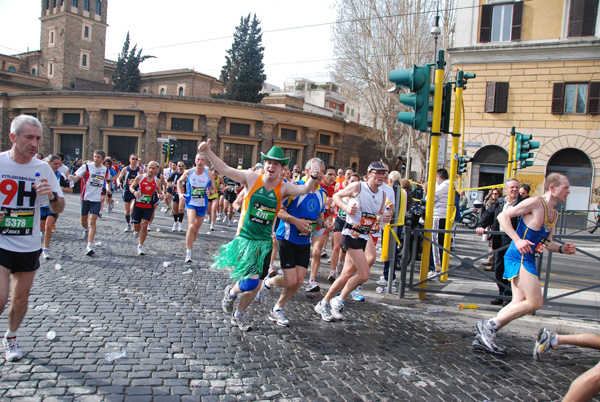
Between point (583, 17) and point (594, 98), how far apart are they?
3856 millimetres

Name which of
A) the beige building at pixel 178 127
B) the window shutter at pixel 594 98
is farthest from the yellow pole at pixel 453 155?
the beige building at pixel 178 127

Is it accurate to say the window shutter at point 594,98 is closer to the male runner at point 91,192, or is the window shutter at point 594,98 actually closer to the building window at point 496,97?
the building window at point 496,97

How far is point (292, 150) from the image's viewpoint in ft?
129

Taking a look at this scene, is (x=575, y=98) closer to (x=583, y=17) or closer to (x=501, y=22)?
(x=583, y=17)

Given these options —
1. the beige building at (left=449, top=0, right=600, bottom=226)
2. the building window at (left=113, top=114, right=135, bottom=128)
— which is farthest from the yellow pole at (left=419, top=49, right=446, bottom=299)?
the building window at (left=113, top=114, right=135, bottom=128)

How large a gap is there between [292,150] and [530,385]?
36264 millimetres

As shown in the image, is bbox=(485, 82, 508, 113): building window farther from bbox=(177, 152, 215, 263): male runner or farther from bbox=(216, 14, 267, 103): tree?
bbox=(216, 14, 267, 103): tree

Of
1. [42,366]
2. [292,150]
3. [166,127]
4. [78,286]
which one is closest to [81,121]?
[166,127]

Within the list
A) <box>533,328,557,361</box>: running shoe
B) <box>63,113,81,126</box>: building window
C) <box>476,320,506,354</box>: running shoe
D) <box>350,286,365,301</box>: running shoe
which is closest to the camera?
<box>533,328,557,361</box>: running shoe

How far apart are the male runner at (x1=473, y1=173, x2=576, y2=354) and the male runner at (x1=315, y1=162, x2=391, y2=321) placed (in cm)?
154

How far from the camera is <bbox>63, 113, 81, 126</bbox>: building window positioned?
130ft

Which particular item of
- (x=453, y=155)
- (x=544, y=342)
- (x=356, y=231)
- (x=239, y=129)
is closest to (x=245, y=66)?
(x=239, y=129)

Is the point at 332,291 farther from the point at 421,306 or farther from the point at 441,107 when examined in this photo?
the point at 441,107

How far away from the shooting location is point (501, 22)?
71.6 feet
